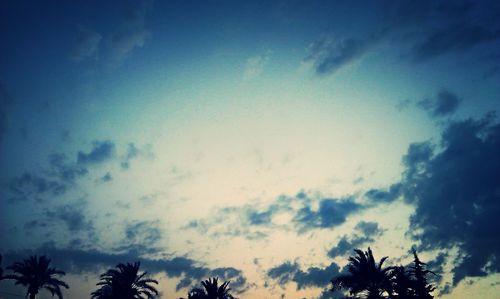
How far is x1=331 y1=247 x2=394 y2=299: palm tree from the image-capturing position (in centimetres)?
2661

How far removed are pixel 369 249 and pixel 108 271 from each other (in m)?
28.4

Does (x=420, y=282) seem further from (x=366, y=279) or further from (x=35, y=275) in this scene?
(x=35, y=275)

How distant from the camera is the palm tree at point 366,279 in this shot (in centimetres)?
2661

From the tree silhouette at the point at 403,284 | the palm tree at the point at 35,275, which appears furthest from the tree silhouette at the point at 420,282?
the palm tree at the point at 35,275

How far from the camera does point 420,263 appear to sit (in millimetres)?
26891

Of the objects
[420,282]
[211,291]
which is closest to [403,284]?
[420,282]

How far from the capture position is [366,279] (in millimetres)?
27141

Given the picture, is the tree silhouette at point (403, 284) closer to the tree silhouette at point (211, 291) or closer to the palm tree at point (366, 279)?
the palm tree at point (366, 279)

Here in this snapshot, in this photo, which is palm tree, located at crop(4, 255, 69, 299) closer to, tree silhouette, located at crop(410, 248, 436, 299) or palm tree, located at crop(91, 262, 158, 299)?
palm tree, located at crop(91, 262, 158, 299)

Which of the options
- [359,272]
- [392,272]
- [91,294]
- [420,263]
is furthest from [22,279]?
[420,263]

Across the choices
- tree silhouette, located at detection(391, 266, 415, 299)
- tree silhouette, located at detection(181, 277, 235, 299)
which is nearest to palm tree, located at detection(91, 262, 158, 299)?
tree silhouette, located at detection(181, 277, 235, 299)

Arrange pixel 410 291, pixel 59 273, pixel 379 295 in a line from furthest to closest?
pixel 59 273, pixel 410 291, pixel 379 295

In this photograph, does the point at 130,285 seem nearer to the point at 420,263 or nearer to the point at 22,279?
the point at 22,279

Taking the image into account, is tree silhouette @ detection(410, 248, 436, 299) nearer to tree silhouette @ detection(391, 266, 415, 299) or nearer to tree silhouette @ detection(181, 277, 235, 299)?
tree silhouette @ detection(391, 266, 415, 299)
